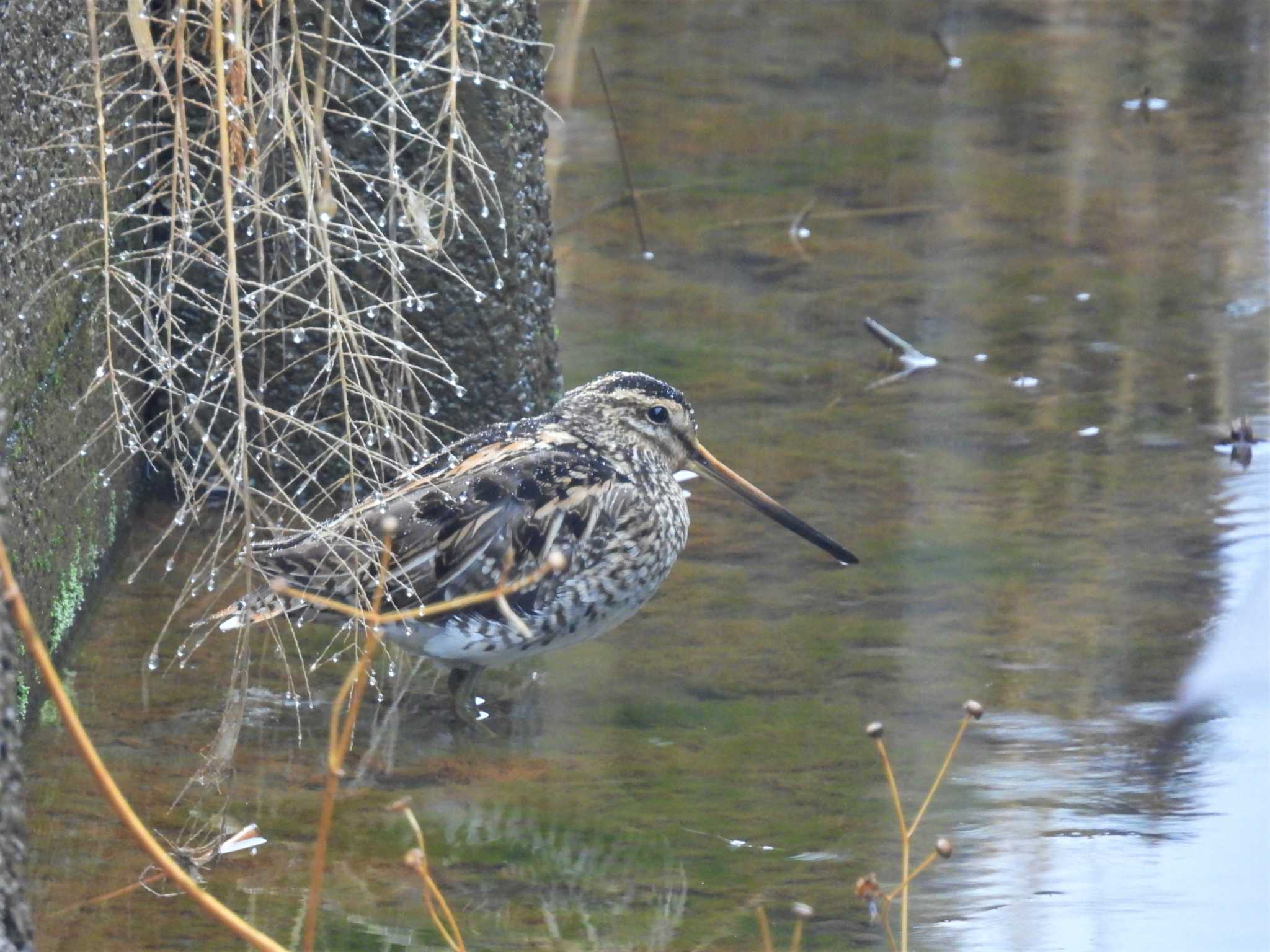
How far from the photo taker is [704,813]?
4.00 m

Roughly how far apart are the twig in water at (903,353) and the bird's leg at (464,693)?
2.11m

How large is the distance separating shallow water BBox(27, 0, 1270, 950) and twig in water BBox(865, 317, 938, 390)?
47 millimetres

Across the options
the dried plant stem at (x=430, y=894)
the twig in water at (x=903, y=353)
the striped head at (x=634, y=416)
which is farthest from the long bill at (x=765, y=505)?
the dried plant stem at (x=430, y=894)

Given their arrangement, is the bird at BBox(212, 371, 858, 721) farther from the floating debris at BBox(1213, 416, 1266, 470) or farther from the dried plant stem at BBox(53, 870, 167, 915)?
the floating debris at BBox(1213, 416, 1266, 470)

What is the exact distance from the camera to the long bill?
16.3 ft

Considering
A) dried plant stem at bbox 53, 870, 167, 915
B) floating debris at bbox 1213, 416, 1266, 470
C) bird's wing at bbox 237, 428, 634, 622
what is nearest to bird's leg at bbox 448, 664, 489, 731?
bird's wing at bbox 237, 428, 634, 622

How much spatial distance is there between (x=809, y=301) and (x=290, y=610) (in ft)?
9.49

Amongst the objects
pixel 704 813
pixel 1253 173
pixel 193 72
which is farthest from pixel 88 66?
pixel 1253 173

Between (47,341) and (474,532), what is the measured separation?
1.01m

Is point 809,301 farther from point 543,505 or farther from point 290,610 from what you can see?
→ point 290,610

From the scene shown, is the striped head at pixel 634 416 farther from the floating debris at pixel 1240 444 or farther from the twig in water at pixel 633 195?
the twig in water at pixel 633 195

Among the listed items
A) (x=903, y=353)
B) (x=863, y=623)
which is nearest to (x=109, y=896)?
(x=863, y=623)

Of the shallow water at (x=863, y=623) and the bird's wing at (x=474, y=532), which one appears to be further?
the bird's wing at (x=474, y=532)

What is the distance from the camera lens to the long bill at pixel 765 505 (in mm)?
4977
